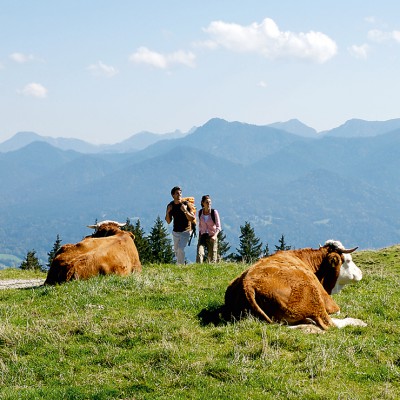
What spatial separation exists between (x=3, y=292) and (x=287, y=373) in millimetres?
9939

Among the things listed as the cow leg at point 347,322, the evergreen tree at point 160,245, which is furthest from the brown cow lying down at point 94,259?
the evergreen tree at point 160,245

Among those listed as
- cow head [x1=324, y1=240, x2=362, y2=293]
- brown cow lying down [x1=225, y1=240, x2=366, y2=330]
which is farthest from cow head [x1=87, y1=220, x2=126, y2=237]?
brown cow lying down [x1=225, y1=240, x2=366, y2=330]

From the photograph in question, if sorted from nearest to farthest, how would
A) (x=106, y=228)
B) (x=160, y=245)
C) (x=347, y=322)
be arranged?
(x=347, y=322)
(x=106, y=228)
(x=160, y=245)

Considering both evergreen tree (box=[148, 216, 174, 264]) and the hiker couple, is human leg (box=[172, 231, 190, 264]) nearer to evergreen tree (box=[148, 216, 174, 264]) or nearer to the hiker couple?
the hiker couple

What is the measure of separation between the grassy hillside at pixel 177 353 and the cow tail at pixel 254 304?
19 centimetres

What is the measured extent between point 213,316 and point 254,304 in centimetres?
106

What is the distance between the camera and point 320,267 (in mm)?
12180

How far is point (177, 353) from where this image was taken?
7953 millimetres

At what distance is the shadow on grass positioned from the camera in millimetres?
10062

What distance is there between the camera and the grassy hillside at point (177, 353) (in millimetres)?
6945

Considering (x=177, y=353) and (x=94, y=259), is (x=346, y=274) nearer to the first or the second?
(x=177, y=353)

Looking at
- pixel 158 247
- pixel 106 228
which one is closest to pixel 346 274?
pixel 106 228

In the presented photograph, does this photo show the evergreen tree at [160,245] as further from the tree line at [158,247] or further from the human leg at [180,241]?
the human leg at [180,241]

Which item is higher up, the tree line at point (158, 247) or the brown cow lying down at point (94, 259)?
the brown cow lying down at point (94, 259)
